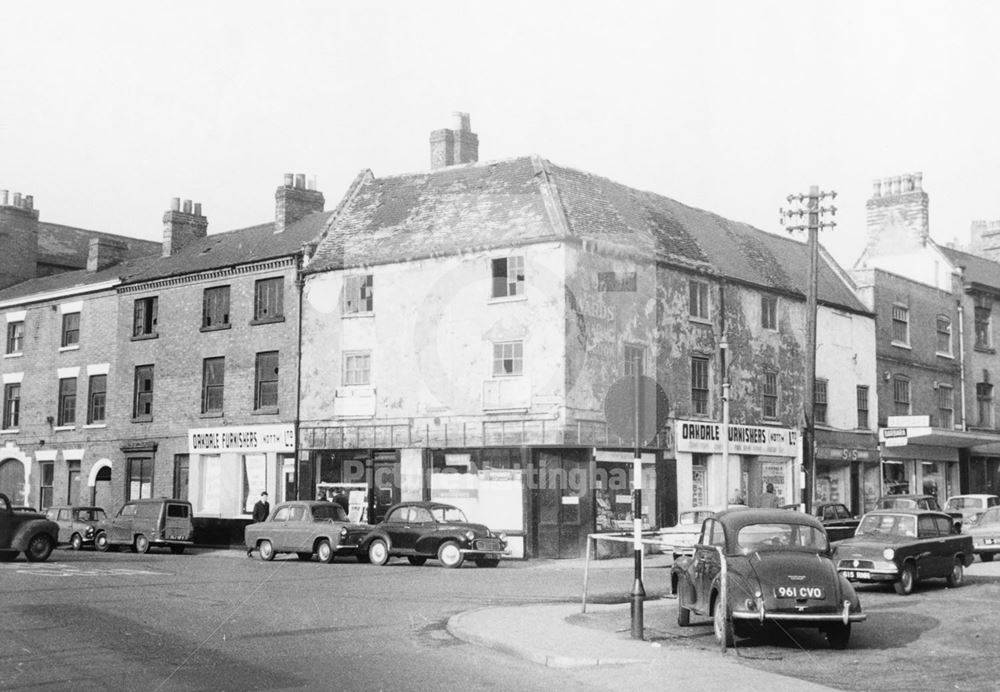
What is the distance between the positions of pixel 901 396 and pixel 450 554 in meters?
21.4

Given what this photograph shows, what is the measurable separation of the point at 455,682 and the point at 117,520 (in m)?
24.0

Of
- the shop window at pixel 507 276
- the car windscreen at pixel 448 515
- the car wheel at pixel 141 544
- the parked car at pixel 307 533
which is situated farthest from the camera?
the car wheel at pixel 141 544

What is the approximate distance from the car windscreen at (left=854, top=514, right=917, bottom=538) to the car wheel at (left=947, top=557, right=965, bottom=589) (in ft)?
2.92

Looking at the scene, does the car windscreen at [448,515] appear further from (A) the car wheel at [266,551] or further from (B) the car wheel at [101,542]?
(B) the car wheel at [101,542]

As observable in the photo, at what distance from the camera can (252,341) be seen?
33.5 meters

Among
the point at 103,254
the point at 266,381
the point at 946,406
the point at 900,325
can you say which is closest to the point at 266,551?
→ the point at 266,381

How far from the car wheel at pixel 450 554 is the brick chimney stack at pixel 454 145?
13688 mm

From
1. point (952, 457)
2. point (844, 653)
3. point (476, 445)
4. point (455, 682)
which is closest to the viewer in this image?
point (455, 682)

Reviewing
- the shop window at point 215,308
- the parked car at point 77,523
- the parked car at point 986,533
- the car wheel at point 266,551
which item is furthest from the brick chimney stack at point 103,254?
the parked car at point 986,533

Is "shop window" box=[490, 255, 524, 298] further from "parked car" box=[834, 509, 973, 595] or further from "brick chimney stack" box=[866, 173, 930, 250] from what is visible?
"brick chimney stack" box=[866, 173, 930, 250]

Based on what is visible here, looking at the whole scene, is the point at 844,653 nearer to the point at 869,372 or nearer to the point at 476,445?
the point at 476,445

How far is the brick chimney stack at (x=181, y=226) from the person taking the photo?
3894 cm

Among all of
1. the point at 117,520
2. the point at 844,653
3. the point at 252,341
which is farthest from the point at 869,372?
the point at 844,653

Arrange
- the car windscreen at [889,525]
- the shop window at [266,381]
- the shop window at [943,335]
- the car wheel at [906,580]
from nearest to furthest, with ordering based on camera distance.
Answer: the car wheel at [906,580] → the car windscreen at [889,525] → the shop window at [266,381] → the shop window at [943,335]
